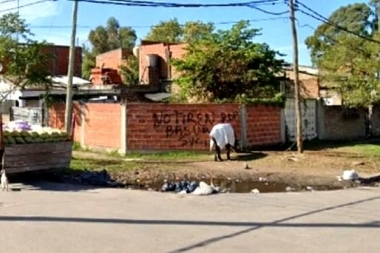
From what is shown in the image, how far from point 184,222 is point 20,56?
1488 cm

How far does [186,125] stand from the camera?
65.0ft

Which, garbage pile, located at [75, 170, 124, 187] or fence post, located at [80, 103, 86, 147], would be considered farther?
fence post, located at [80, 103, 86, 147]

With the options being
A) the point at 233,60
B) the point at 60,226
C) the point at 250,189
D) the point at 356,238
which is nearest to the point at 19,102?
the point at 233,60

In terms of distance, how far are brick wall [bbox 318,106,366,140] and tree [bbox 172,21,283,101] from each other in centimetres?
351

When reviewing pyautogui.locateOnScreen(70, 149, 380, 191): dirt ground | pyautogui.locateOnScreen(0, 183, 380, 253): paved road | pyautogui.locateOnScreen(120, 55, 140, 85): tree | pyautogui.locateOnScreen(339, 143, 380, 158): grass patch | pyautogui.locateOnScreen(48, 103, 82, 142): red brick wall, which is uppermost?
pyautogui.locateOnScreen(120, 55, 140, 85): tree

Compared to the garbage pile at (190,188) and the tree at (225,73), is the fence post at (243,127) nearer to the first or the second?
the tree at (225,73)

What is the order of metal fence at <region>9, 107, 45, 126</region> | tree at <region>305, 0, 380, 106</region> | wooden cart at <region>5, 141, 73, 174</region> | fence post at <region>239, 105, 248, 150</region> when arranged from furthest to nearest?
tree at <region>305, 0, 380, 106</region> → metal fence at <region>9, 107, 45, 126</region> → fence post at <region>239, 105, 248, 150</region> → wooden cart at <region>5, 141, 73, 174</region>

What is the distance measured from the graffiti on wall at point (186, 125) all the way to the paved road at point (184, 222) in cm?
819

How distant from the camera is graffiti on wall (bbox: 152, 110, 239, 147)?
64.2 feet

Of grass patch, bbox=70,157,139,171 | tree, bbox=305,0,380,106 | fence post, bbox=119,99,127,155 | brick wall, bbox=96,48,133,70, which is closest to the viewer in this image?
grass patch, bbox=70,157,139,171

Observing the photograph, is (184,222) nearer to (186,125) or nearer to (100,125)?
(186,125)

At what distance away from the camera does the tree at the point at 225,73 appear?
2322cm

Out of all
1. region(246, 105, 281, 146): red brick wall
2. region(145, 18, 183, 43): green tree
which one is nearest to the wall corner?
region(246, 105, 281, 146): red brick wall

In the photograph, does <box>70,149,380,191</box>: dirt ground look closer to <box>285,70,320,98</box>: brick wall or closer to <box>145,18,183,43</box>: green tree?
<box>285,70,320,98</box>: brick wall
